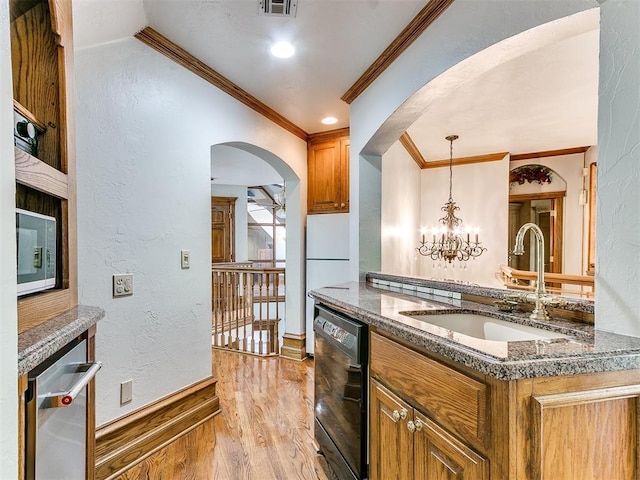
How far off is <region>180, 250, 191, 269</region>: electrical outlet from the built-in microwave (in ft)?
3.75

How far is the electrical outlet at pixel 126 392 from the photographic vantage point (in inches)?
72.2

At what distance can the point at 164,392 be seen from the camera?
2086 millimetres

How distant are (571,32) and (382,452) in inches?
69.1

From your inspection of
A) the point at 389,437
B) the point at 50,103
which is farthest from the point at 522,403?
the point at 50,103

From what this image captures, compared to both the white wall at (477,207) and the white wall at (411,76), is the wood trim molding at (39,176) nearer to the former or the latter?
the white wall at (411,76)

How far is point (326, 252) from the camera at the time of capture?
3545 millimetres

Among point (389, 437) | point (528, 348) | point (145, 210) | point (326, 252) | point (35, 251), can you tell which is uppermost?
point (145, 210)

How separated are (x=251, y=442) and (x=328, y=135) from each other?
114 inches

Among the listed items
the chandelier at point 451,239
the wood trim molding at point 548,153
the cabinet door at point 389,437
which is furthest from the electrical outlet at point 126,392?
the wood trim molding at point 548,153

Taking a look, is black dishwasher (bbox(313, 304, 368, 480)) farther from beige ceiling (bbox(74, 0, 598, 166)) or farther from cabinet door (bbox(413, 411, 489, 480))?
beige ceiling (bbox(74, 0, 598, 166))

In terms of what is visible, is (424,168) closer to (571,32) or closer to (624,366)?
(571,32)

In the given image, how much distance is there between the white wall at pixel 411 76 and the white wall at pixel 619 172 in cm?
21

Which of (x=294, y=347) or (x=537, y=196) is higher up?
(x=537, y=196)

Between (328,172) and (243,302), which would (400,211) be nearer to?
(328,172)
